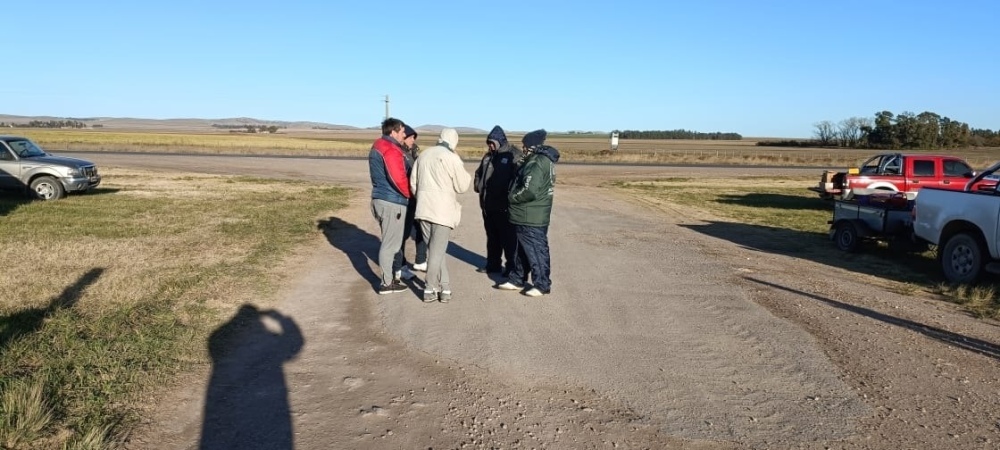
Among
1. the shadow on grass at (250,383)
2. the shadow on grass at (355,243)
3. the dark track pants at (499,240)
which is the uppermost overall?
the dark track pants at (499,240)

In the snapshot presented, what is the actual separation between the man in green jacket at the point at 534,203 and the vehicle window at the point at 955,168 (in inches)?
613

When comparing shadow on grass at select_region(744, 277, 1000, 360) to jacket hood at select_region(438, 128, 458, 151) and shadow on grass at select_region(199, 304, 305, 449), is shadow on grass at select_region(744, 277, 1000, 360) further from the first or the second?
shadow on grass at select_region(199, 304, 305, 449)

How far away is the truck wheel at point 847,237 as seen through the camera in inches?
424

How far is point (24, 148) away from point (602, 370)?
56.2 ft

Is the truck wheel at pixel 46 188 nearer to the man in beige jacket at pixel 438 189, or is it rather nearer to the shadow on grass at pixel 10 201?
the shadow on grass at pixel 10 201

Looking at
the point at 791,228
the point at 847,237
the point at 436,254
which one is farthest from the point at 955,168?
the point at 436,254

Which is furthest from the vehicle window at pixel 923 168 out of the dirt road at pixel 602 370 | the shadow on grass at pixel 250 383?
the shadow on grass at pixel 250 383

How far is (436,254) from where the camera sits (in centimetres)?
662

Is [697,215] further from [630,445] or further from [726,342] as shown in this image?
[630,445]

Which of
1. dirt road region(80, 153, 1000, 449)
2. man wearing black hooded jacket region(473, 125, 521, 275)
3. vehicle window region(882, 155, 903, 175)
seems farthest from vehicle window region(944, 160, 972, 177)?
man wearing black hooded jacket region(473, 125, 521, 275)

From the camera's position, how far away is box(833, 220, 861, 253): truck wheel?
10773 mm

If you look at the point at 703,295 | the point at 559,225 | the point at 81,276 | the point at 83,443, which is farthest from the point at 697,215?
the point at 83,443

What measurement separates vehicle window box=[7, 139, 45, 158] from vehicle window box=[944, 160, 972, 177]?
2336 centimetres

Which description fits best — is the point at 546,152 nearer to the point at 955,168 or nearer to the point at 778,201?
the point at 955,168
